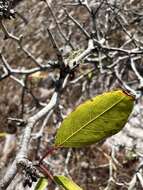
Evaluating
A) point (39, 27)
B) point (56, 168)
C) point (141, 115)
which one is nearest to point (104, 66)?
point (141, 115)

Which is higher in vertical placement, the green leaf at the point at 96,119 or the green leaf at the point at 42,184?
the green leaf at the point at 96,119

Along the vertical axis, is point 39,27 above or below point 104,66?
above

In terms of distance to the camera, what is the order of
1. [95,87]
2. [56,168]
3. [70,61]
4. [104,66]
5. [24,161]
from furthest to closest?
1. [95,87]
2. [56,168]
3. [104,66]
4. [70,61]
5. [24,161]

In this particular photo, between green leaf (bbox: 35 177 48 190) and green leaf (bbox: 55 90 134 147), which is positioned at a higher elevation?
green leaf (bbox: 55 90 134 147)

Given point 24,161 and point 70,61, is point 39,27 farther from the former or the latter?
point 24,161
